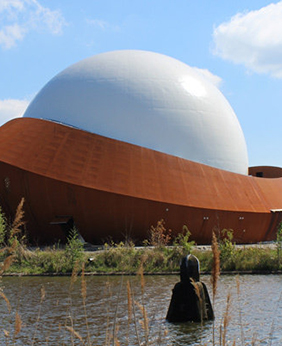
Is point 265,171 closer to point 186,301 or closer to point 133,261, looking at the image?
point 133,261

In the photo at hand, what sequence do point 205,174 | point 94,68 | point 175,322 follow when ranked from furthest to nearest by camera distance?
point 94,68
point 205,174
point 175,322

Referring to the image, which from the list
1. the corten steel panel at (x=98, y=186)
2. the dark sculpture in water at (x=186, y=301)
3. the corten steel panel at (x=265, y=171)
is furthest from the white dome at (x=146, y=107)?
the dark sculpture in water at (x=186, y=301)

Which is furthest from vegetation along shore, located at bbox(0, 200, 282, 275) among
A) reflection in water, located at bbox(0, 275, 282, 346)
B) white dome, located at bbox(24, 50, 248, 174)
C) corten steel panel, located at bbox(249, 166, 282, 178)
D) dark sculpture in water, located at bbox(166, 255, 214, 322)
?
corten steel panel, located at bbox(249, 166, 282, 178)

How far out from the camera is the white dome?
2495 centimetres

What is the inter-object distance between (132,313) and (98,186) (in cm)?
1101

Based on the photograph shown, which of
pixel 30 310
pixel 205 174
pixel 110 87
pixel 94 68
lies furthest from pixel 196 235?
pixel 30 310

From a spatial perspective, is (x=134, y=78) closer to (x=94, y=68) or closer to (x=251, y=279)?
(x=94, y=68)

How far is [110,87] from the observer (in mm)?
25859

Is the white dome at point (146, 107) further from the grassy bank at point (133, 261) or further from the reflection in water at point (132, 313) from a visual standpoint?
the reflection in water at point (132, 313)

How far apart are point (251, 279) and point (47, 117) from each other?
16.0 meters

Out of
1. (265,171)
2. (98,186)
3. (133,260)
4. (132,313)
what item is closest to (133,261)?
(133,260)

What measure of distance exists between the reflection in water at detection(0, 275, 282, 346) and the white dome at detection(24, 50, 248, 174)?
1115 centimetres

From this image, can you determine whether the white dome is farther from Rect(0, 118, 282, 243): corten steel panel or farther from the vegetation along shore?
the vegetation along shore

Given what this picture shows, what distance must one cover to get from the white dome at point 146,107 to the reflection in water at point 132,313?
36.6 ft
